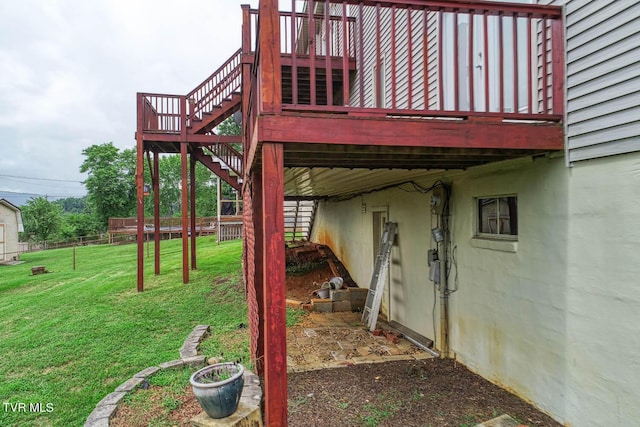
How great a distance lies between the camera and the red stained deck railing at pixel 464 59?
2746 mm

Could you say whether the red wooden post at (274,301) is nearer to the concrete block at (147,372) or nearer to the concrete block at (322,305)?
the concrete block at (147,372)

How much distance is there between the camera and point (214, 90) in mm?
10008

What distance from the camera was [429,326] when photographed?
531 centimetres

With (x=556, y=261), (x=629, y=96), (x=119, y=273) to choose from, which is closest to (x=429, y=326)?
(x=556, y=261)

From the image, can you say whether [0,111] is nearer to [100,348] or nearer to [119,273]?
[119,273]

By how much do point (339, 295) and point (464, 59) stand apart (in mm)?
5072

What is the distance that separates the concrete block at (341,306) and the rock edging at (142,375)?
2.69 metres

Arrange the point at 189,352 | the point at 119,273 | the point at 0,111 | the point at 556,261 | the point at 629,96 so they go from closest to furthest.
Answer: the point at 629,96 < the point at 556,261 < the point at 189,352 < the point at 119,273 < the point at 0,111

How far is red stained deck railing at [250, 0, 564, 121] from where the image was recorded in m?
2.75

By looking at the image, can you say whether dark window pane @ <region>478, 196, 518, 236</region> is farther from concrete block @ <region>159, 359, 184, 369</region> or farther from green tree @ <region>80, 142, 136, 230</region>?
green tree @ <region>80, 142, 136, 230</region>

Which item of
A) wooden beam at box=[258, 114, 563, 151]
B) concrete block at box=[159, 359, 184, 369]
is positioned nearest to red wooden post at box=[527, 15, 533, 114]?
wooden beam at box=[258, 114, 563, 151]

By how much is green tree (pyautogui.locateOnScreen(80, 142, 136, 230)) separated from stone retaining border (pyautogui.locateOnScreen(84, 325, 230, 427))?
34.1 meters

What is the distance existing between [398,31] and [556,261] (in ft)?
15.7

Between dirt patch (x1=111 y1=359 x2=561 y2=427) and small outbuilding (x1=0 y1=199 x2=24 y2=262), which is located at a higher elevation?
small outbuilding (x1=0 y1=199 x2=24 y2=262)
